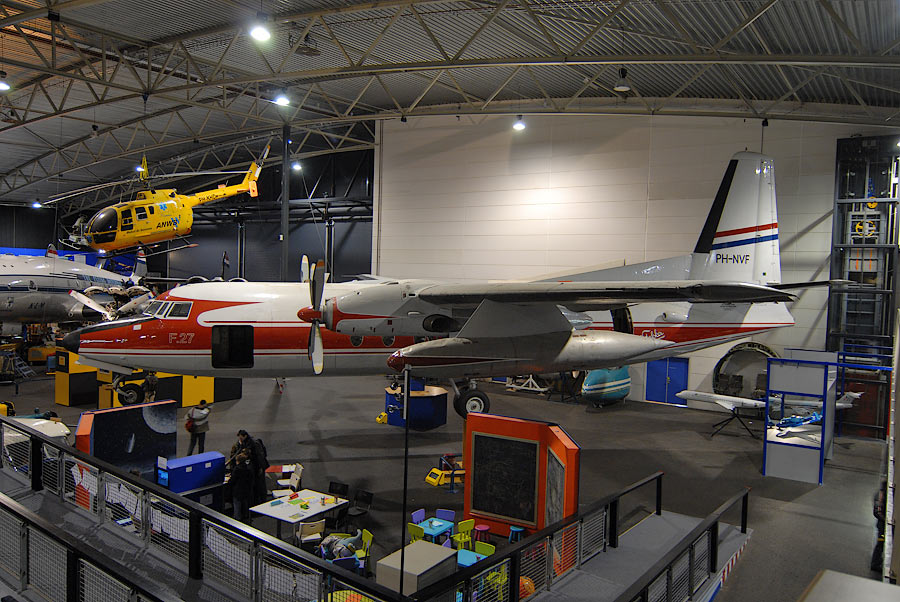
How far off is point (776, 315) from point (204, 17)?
16.7 m

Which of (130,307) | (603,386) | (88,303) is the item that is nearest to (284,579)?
(603,386)

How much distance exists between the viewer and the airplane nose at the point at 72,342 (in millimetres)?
12969

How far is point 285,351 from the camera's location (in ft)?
42.5

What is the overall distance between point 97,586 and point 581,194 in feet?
65.1

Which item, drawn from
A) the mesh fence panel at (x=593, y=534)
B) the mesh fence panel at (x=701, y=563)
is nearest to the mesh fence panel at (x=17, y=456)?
the mesh fence panel at (x=593, y=534)

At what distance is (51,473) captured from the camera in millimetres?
6309

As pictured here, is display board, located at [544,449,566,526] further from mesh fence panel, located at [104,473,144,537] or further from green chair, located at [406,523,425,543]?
mesh fence panel, located at [104,473,144,537]

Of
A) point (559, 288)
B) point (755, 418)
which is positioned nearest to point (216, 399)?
point (559, 288)

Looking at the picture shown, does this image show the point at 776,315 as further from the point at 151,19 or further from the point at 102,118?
the point at 102,118

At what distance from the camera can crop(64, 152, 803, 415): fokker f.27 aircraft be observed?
10602 mm

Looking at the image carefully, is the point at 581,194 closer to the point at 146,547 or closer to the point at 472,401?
the point at 472,401

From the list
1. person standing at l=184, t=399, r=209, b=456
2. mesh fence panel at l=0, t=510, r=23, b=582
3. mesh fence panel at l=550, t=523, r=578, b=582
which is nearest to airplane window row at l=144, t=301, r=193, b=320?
person standing at l=184, t=399, r=209, b=456

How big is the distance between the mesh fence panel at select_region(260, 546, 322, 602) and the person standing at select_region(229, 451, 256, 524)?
5.40 metres

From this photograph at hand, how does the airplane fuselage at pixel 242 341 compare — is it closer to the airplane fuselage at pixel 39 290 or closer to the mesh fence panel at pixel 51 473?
the mesh fence panel at pixel 51 473
